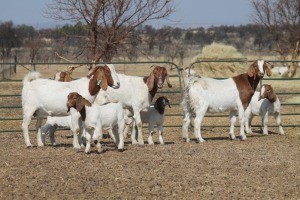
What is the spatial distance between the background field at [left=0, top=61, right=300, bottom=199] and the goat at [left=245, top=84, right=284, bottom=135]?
210 cm

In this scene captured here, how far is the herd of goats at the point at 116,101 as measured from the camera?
12.5 meters

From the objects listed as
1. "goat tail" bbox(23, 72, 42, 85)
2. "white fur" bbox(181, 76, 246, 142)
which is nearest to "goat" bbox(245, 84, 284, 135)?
"white fur" bbox(181, 76, 246, 142)

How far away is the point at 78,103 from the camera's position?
39.9 feet

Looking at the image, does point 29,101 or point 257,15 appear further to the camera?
point 257,15

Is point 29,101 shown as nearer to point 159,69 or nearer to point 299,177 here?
point 159,69

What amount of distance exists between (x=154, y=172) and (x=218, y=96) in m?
4.53

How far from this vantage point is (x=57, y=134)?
17594mm

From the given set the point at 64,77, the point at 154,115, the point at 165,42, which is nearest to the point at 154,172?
the point at 154,115

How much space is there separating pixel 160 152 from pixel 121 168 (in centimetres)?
186

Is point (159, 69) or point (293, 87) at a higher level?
point (159, 69)

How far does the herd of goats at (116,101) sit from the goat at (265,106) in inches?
1.1

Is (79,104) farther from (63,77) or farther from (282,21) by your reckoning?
(282,21)

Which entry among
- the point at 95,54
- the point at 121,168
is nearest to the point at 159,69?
the point at 121,168

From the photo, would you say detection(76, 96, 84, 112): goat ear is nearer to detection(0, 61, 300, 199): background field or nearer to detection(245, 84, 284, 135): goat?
detection(0, 61, 300, 199): background field
